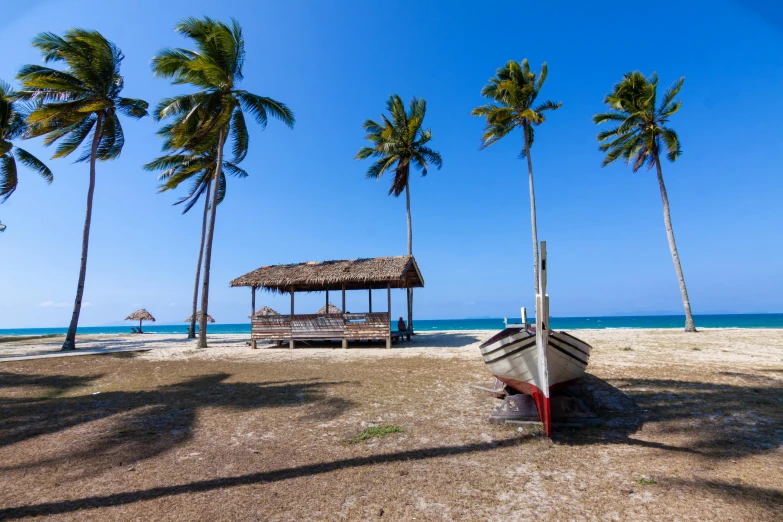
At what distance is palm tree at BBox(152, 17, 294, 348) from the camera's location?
16531 mm

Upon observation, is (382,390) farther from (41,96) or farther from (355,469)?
(41,96)

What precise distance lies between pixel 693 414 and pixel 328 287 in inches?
628

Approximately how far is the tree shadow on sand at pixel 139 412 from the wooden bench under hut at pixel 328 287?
799cm

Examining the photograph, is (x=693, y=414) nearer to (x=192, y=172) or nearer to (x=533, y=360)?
(x=533, y=360)

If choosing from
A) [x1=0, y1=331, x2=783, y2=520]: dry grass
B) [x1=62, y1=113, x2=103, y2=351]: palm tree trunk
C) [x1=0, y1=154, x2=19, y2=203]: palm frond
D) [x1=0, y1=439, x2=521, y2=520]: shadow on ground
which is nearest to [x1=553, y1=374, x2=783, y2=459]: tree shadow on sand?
[x1=0, y1=331, x2=783, y2=520]: dry grass

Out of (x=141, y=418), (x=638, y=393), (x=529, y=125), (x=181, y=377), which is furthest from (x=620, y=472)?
(x=529, y=125)

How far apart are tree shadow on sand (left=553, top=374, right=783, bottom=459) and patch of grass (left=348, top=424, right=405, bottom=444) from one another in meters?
2.20

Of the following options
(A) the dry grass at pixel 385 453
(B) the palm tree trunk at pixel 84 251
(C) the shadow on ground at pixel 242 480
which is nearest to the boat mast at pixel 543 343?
(A) the dry grass at pixel 385 453

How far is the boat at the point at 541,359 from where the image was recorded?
16.6 ft

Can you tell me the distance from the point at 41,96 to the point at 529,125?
23.6 meters

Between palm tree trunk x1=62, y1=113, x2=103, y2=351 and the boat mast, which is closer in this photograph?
the boat mast

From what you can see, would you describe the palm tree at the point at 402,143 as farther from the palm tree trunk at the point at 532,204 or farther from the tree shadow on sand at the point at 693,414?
the tree shadow on sand at the point at 693,414

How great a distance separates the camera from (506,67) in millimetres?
21516

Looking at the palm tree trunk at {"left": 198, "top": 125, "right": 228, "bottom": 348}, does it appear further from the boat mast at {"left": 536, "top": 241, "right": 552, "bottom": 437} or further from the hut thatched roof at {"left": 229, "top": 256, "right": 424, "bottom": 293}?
the boat mast at {"left": 536, "top": 241, "right": 552, "bottom": 437}
